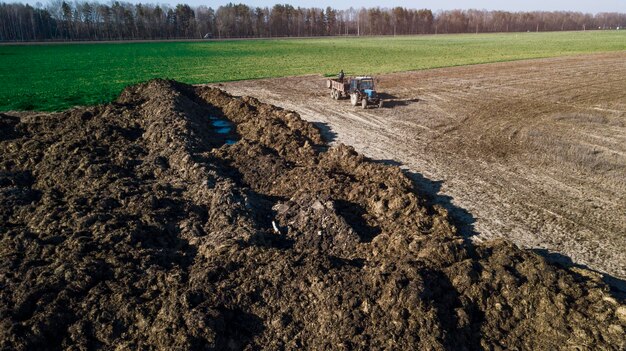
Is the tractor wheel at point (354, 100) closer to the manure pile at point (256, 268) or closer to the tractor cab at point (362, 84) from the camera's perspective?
the tractor cab at point (362, 84)

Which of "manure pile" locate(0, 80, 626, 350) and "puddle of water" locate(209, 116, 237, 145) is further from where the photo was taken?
"puddle of water" locate(209, 116, 237, 145)

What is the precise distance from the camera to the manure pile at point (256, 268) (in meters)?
6.34

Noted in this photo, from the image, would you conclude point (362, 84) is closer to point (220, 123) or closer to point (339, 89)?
point (339, 89)

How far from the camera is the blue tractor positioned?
2348 centimetres

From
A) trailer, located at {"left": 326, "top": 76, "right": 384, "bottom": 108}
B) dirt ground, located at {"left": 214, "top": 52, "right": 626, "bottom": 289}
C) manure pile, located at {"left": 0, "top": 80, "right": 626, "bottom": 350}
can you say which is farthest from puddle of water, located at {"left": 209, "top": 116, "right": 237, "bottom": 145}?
trailer, located at {"left": 326, "top": 76, "right": 384, "bottom": 108}

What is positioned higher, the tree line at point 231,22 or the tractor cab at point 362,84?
the tree line at point 231,22

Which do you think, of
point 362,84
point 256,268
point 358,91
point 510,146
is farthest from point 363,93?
point 256,268

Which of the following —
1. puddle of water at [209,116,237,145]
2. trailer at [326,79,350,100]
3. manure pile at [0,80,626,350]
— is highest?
trailer at [326,79,350,100]

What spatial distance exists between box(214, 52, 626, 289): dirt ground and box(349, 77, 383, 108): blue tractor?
0.63 m

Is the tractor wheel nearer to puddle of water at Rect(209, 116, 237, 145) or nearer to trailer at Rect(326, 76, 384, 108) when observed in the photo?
trailer at Rect(326, 76, 384, 108)

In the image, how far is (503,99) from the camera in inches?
1021

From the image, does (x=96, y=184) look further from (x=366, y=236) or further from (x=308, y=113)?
(x=308, y=113)

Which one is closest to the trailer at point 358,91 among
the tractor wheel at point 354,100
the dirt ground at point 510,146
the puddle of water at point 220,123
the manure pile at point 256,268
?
the tractor wheel at point 354,100

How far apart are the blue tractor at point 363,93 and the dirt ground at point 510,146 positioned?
0.63 m
